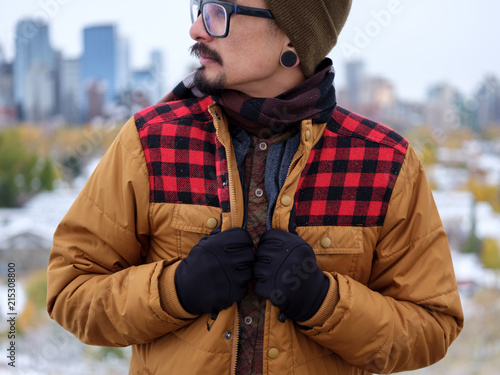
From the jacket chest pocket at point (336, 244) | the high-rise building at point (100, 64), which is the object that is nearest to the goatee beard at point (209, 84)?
the jacket chest pocket at point (336, 244)

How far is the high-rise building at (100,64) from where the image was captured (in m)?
3.11

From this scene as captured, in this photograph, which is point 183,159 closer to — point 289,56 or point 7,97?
point 289,56

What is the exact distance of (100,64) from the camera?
310cm

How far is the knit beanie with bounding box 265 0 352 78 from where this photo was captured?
3.58ft

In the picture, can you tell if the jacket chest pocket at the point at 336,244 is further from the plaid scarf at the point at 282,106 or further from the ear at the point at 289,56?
the ear at the point at 289,56

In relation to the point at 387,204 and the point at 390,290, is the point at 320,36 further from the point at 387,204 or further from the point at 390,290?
the point at 390,290

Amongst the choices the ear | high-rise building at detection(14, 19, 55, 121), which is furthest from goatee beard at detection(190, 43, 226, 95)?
high-rise building at detection(14, 19, 55, 121)

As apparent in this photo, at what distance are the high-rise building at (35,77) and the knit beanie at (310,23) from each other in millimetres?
2379

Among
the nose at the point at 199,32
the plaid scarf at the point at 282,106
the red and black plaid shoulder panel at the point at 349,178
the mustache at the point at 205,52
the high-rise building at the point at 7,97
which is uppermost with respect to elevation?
the nose at the point at 199,32

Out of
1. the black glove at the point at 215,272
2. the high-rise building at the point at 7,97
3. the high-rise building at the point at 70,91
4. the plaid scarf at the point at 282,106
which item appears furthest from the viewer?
the high-rise building at the point at 70,91

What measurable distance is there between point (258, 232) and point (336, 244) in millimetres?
173

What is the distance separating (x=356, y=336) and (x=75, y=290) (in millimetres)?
610

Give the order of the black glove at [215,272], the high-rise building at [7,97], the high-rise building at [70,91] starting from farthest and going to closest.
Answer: the high-rise building at [70,91]
the high-rise building at [7,97]
the black glove at [215,272]

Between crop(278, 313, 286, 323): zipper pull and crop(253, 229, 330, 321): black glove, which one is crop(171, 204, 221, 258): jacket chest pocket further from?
crop(278, 313, 286, 323): zipper pull
